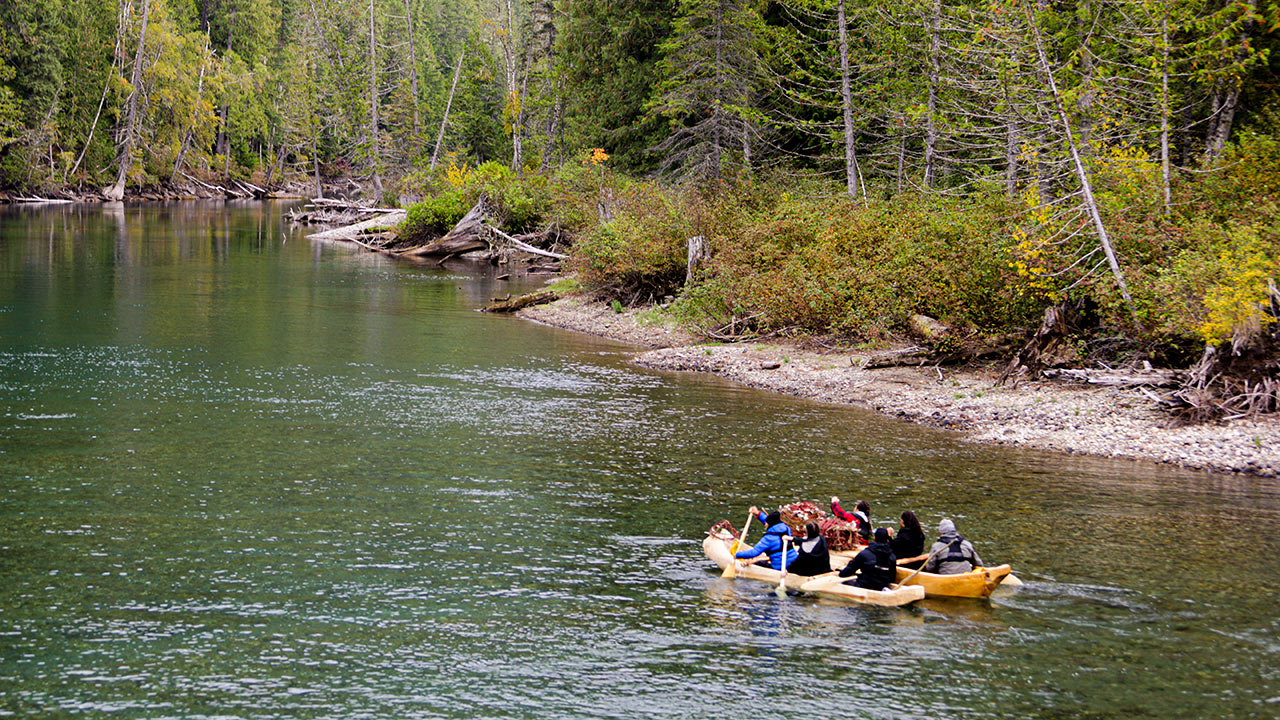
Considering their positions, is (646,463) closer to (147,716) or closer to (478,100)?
(147,716)

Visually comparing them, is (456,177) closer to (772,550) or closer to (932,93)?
(932,93)

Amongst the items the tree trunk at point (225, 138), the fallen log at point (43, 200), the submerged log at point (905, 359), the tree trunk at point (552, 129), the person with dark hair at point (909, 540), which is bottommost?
the person with dark hair at point (909, 540)

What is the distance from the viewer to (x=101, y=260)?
49.2 m

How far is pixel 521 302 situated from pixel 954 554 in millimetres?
29440

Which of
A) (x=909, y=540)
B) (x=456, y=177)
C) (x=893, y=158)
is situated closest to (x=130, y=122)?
(x=456, y=177)

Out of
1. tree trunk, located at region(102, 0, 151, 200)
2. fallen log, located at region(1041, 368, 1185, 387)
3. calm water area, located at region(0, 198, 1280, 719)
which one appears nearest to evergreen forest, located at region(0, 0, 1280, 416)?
fallen log, located at region(1041, 368, 1185, 387)

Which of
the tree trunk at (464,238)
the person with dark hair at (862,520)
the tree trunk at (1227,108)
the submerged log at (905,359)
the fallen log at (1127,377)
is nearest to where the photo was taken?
the person with dark hair at (862,520)

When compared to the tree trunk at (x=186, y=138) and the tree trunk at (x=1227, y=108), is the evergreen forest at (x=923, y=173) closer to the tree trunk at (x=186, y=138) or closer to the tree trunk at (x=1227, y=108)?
the tree trunk at (x=1227, y=108)

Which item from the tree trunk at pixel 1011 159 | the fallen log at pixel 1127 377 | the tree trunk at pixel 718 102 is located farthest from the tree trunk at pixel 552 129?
the fallen log at pixel 1127 377

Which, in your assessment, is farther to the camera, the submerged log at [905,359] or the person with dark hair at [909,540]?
the submerged log at [905,359]

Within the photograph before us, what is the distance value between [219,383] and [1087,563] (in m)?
19.3

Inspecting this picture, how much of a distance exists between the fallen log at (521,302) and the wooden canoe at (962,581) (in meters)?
28.2

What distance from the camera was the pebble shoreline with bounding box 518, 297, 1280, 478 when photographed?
19.5 meters

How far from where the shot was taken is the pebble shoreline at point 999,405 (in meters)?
19.5
